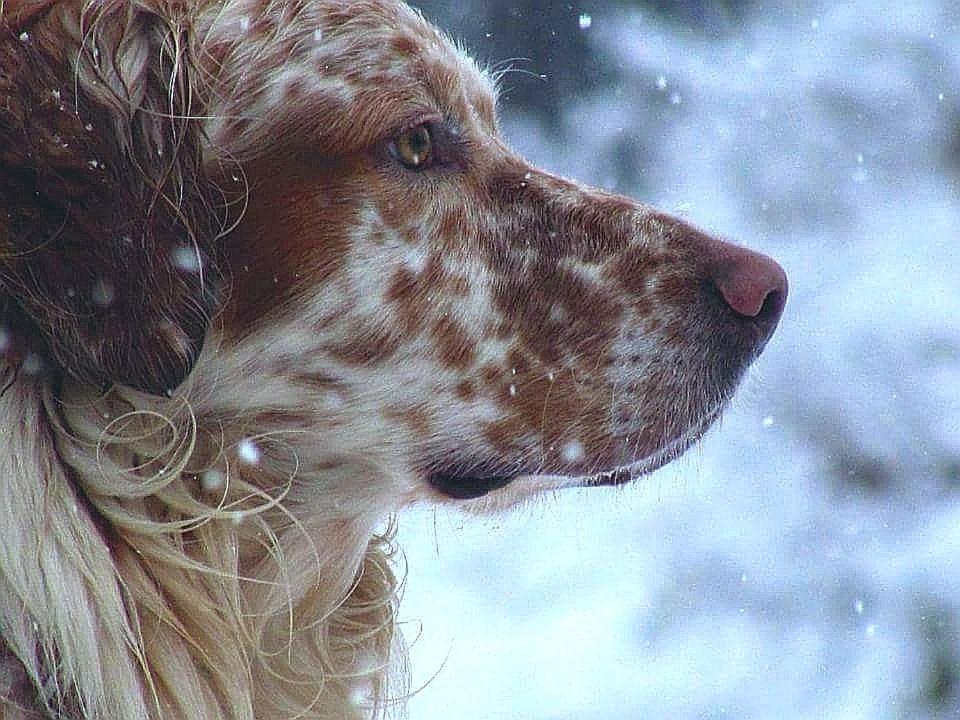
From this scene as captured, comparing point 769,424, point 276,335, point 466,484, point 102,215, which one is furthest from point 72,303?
point 769,424

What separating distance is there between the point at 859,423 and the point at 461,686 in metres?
1.90

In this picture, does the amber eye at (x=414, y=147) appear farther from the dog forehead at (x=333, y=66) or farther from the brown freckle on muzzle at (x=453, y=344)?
the brown freckle on muzzle at (x=453, y=344)

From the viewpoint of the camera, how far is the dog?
5.42ft

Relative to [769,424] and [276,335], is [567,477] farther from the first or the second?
[769,424]

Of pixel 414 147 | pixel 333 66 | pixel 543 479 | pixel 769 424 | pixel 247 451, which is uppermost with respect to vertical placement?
pixel 333 66

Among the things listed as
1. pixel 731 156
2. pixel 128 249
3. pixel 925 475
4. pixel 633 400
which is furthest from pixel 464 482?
pixel 731 156

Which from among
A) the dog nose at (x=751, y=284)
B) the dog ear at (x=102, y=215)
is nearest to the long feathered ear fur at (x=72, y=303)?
the dog ear at (x=102, y=215)

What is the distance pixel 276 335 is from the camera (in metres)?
1.87

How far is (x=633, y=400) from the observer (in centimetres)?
195

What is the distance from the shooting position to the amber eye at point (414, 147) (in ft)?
6.24

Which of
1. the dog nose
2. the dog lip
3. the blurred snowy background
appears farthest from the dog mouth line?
the blurred snowy background

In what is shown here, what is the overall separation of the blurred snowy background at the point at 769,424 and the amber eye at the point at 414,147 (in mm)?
1812

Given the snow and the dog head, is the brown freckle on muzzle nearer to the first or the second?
the dog head

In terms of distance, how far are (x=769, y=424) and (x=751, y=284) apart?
9.69 ft
